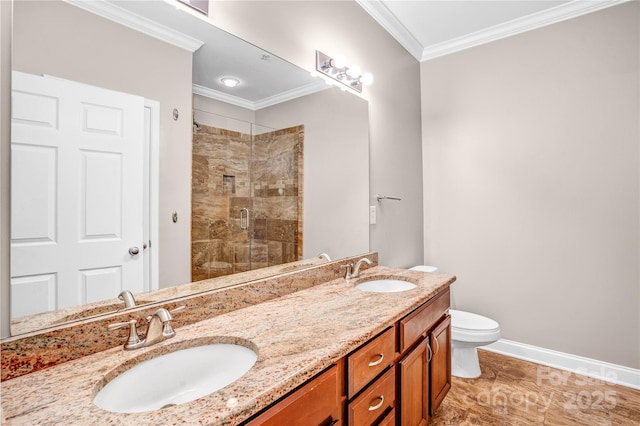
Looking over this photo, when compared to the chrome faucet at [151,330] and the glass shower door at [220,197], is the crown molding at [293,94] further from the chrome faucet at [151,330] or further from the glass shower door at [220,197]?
the chrome faucet at [151,330]

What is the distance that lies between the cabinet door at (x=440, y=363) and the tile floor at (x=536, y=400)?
0.75 ft

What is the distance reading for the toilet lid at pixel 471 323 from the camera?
7.02 feet

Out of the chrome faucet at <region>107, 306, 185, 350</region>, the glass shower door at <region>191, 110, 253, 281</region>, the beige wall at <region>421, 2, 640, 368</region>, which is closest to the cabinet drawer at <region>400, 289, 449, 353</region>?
the glass shower door at <region>191, 110, 253, 281</region>

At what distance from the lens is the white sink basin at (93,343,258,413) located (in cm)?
76

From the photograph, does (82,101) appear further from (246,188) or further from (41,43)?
(246,188)

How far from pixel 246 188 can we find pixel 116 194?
1.75ft

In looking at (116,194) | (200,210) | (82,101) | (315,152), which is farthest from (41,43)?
(315,152)

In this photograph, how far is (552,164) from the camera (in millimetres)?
2350

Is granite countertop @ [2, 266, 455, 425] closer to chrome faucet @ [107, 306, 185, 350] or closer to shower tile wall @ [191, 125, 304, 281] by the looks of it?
chrome faucet @ [107, 306, 185, 350]

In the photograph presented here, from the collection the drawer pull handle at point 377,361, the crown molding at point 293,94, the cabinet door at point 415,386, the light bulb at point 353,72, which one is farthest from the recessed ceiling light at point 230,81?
the cabinet door at point 415,386

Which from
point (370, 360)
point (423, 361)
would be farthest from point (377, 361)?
point (423, 361)

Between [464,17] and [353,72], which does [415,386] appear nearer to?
[353,72]

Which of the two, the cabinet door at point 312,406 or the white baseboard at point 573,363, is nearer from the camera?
the cabinet door at point 312,406

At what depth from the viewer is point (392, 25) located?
7.91ft
